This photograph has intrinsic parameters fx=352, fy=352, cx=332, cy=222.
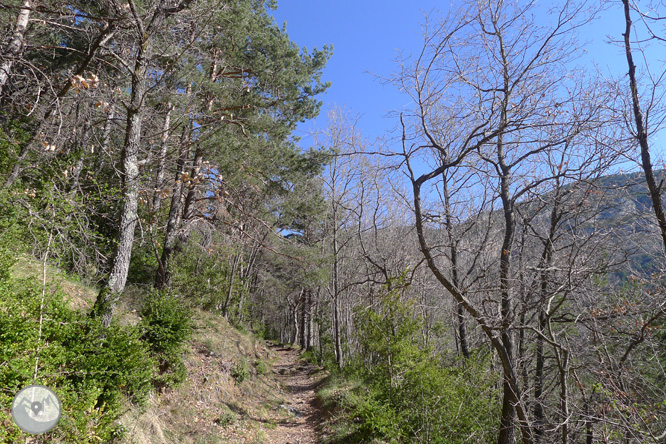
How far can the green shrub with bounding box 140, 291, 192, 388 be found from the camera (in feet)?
22.9

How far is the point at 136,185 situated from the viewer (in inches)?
207

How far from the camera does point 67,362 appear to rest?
4.22 meters

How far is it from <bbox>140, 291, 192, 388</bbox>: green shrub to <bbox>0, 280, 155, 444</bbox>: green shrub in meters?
1.69

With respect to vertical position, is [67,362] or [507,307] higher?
[507,307]

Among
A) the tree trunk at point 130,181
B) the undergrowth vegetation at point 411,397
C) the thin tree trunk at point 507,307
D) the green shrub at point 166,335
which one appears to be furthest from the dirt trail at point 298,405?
the tree trunk at point 130,181

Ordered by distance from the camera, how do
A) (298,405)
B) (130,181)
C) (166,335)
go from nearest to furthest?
(130,181) < (166,335) < (298,405)

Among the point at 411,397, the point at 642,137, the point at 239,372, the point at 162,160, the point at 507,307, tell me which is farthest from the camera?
the point at 239,372

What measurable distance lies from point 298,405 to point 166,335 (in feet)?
21.0

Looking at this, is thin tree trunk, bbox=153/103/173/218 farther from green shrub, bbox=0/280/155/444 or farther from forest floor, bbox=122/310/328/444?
forest floor, bbox=122/310/328/444

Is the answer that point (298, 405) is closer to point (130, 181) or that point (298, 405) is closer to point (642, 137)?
point (130, 181)

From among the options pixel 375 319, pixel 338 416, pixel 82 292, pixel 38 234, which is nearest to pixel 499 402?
pixel 375 319

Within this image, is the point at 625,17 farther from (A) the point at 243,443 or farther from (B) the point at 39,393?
(A) the point at 243,443

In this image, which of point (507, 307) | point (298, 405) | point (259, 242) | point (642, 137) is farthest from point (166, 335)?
point (642, 137)

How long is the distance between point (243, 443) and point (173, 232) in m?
5.45
